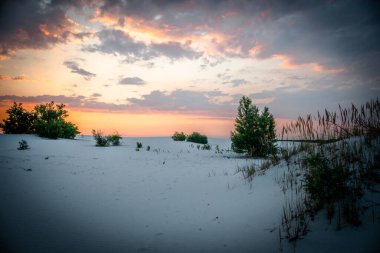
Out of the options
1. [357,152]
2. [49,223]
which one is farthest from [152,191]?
[357,152]

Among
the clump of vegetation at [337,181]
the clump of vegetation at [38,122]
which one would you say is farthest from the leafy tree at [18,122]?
the clump of vegetation at [337,181]

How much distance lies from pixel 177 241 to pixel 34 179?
218 inches

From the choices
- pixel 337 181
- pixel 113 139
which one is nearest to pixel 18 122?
pixel 113 139

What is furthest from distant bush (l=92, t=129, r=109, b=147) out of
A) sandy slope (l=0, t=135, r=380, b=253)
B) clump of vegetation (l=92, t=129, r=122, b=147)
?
sandy slope (l=0, t=135, r=380, b=253)

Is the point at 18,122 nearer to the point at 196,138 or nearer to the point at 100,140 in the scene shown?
the point at 100,140

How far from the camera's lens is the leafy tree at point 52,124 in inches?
597

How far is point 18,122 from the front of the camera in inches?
625

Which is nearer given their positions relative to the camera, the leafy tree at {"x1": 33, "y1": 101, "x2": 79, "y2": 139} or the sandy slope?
the sandy slope

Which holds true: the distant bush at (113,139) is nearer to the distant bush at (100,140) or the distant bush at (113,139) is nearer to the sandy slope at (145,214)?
the distant bush at (100,140)

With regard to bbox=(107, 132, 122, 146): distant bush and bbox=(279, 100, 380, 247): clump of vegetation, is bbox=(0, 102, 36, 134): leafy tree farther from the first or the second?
bbox=(279, 100, 380, 247): clump of vegetation

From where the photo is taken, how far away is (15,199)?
196 inches

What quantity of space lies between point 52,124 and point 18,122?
9.10 ft

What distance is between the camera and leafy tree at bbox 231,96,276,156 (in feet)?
39.8

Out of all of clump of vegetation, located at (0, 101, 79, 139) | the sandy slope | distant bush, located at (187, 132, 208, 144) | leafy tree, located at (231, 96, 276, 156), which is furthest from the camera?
distant bush, located at (187, 132, 208, 144)
